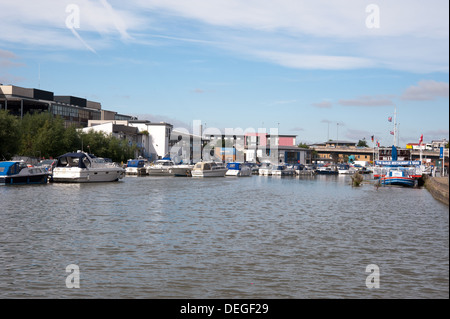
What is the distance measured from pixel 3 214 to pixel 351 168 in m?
127

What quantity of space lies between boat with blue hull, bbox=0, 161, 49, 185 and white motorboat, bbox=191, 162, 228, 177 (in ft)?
116

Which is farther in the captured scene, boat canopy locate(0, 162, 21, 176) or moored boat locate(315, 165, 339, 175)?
moored boat locate(315, 165, 339, 175)

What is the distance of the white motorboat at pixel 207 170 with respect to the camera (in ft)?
306

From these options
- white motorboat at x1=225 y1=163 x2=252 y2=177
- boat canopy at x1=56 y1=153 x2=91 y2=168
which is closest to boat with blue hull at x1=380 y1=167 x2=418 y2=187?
white motorboat at x1=225 y1=163 x2=252 y2=177

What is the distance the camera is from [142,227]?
26.5 metres

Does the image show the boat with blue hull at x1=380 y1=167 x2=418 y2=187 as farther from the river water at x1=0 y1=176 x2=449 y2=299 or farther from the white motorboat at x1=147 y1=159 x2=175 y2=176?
the white motorboat at x1=147 y1=159 x2=175 y2=176

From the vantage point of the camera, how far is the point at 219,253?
65.0 ft

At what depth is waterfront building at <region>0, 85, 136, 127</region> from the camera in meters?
117

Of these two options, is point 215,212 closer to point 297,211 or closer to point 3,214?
point 297,211

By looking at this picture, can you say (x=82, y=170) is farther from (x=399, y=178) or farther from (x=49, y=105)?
(x=49, y=105)

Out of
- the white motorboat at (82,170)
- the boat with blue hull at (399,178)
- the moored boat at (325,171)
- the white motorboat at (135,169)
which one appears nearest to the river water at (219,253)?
the white motorboat at (82,170)

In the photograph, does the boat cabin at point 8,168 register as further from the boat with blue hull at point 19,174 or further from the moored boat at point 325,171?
the moored boat at point 325,171

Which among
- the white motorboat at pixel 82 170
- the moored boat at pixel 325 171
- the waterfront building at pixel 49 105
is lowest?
the moored boat at pixel 325 171

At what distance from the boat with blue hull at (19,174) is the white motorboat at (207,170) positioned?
3529 cm
